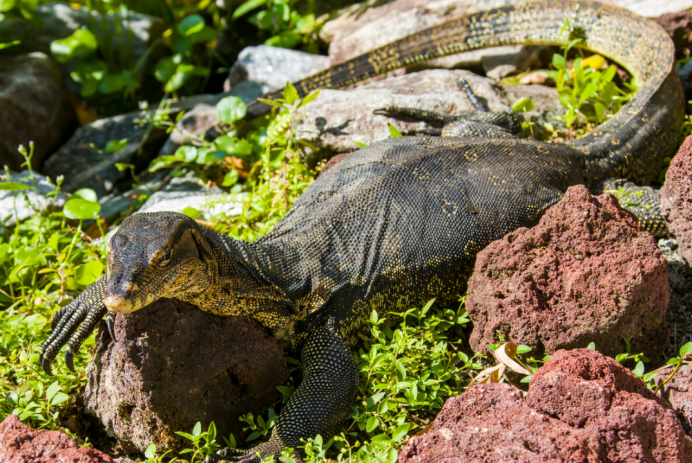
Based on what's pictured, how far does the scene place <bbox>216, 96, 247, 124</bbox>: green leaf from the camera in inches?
227

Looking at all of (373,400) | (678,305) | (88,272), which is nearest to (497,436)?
(373,400)

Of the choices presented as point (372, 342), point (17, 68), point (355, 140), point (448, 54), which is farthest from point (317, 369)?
point (17, 68)

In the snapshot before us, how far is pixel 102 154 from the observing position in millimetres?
7043

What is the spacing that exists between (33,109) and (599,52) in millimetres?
6655

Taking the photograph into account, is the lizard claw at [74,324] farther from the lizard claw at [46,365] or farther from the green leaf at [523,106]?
the green leaf at [523,106]

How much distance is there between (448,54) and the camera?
21.5ft

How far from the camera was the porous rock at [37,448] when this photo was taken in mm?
2592

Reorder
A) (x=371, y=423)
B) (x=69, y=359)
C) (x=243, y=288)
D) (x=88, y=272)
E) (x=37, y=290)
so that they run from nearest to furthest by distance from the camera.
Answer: (x=371, y=423) → (x=243, y=288) → (x=69, y=359) → (x=88, y=272) → (x=37, y=290)

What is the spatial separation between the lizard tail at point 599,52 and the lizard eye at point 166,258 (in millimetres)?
3408

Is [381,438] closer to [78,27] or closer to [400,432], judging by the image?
[400,432]

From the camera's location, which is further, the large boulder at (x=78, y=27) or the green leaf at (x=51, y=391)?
the large boulder at (x=78, y=27)

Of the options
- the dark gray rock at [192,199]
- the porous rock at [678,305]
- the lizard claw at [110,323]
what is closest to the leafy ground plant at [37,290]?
the lizard claw at [110,323]

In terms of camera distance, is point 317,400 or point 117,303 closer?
point 117,303

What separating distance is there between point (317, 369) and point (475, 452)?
131 cm
